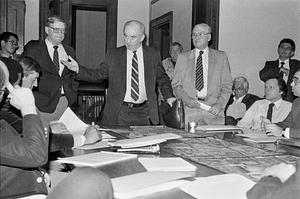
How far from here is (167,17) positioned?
9.92 metres

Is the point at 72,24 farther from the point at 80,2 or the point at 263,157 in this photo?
the point at 263,157

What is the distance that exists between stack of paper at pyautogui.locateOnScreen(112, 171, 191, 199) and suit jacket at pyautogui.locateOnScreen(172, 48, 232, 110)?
9.35 ft

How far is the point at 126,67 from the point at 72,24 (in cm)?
561

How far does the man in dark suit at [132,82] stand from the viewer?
430cm

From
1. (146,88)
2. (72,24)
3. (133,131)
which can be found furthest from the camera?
(72,24)

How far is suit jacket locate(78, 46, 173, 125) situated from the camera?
14.3 feet

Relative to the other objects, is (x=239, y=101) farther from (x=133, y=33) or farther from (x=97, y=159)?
(x=97, y=159)

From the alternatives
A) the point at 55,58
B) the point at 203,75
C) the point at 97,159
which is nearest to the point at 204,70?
the point at 203,75

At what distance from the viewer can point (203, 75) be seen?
4.80 meters

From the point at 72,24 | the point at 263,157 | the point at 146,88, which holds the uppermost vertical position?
the point at 72,24

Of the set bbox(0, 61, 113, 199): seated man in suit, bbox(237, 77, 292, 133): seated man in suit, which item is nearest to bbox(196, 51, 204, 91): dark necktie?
bbox(237, 77, 292, 133): seated man in suit

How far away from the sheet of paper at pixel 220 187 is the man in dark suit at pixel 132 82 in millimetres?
2490

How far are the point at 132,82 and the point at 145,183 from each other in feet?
9.13

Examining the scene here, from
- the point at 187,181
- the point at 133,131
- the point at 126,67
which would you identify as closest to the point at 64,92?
the point at 126,67
